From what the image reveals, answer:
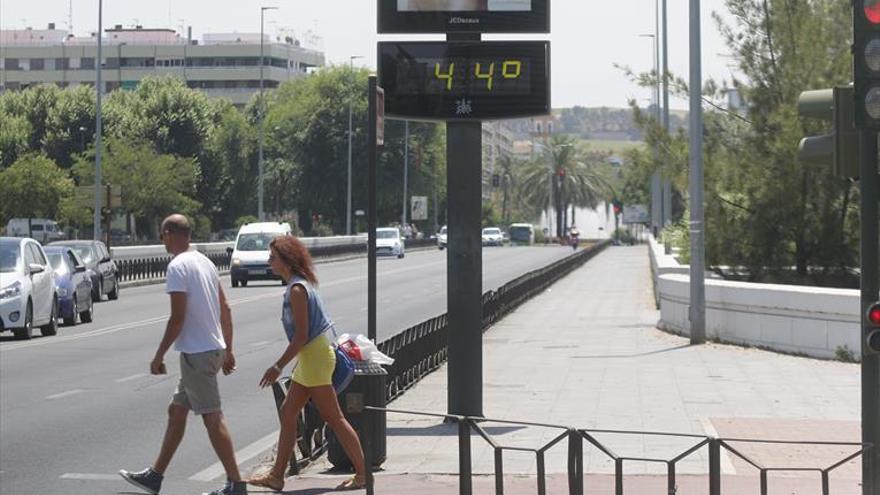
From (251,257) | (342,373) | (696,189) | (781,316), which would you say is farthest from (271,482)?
(251,257)

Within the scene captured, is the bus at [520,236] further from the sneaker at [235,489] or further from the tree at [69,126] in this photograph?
the sneaker at [235,489]

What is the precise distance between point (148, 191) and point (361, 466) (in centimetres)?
8375

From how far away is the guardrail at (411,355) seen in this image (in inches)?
506

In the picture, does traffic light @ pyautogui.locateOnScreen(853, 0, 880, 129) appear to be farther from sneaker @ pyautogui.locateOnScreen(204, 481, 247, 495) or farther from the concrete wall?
the concrete wall

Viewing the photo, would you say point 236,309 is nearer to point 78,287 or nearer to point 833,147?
point 78,287

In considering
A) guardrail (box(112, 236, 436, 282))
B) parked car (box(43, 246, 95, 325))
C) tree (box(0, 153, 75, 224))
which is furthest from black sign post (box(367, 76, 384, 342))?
tree (box(0, 153, 75, 224))

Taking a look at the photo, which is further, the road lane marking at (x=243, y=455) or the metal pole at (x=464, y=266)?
the metal pole at (x=464, y=266)

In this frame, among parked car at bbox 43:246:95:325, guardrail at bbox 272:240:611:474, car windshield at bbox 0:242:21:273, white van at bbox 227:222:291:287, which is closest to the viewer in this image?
guardrail at bbox 272:240:611:474

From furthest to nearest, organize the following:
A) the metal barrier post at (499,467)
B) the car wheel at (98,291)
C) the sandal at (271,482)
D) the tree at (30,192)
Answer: the tree at (30,192) → the car wheel at (98,291) → the sandal at (271,482) → the metal barrier post at (499,467)

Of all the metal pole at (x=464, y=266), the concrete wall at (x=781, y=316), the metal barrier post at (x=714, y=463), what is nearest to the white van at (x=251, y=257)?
the concrete wall at (x=781, y=316)

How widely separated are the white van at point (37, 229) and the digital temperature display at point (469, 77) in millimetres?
60939

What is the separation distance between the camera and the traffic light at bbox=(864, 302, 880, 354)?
915 centimetres

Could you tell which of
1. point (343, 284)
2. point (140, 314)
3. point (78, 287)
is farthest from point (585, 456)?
point (343, 284)

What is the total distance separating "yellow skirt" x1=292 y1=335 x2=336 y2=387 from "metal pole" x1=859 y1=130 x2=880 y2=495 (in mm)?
3497
